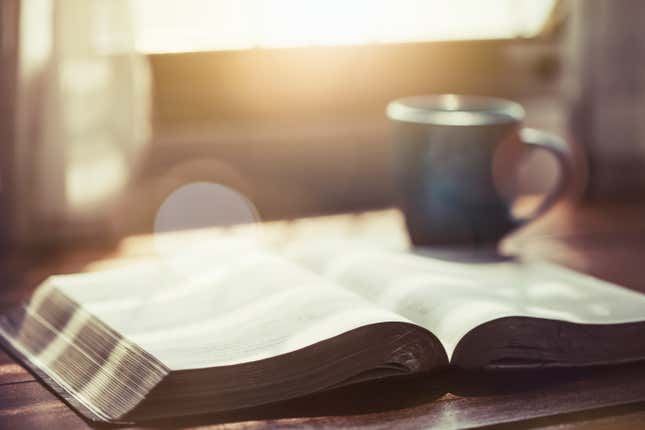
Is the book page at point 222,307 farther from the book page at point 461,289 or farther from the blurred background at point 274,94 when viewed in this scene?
the blurred background at point 274,94

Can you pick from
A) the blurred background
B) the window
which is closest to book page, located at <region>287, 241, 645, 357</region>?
the blurred background

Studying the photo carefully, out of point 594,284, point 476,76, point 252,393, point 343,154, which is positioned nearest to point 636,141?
point 476,76

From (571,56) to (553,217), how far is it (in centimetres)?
27

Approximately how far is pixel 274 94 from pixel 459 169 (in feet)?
1.70

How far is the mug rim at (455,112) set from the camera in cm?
94

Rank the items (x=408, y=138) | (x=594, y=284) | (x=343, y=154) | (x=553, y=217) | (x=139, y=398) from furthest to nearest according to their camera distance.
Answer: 1. (x=343, y=154)
2. (x=553, y=217)
3. (x=408, y=138)
4. (x=594, y=284)
5. (x=139, y=398)

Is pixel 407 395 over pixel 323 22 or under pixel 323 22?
under

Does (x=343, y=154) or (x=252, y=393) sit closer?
(x=252, y=393)

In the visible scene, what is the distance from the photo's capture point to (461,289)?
2.44 ft

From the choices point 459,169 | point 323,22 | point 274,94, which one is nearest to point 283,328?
point 459,169

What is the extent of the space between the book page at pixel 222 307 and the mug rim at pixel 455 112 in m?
0.24

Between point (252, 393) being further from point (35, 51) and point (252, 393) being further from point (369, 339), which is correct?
point (35, 51)

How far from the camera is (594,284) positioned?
78 cm

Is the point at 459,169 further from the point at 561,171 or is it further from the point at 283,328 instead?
the point at 283,328
